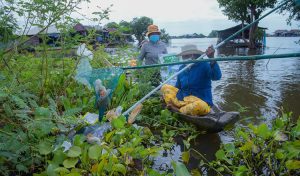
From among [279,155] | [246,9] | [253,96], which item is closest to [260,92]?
[253,96]

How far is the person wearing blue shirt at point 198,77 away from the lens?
3.84 metres

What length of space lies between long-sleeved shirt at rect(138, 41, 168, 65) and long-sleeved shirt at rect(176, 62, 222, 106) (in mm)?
1688

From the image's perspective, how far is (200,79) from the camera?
396 cm

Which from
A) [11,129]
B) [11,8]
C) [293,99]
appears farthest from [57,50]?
[293,99]

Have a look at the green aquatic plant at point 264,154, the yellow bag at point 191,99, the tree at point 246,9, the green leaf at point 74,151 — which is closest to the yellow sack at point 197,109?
the yellow bag at point 191,99

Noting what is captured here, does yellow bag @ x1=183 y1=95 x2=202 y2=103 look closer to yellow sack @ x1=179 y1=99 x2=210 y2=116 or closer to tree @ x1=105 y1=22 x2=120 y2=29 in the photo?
yellow sack @ x1=179 y1=99 x2=210 y2=116

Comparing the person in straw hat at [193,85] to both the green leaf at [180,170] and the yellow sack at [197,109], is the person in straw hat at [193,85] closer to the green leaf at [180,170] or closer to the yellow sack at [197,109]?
the yellow sack at [197,109]

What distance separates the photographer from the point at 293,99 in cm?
568

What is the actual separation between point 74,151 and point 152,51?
397 cm

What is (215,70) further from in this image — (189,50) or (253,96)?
(253,96)

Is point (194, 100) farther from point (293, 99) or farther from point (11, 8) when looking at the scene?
point (293, 99)

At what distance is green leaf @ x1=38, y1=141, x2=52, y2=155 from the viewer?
200 centimetres

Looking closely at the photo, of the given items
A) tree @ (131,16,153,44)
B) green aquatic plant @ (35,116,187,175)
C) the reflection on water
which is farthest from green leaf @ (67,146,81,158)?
tree @ (131,16,153,44)

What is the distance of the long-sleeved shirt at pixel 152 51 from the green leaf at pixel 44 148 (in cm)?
Answer: 397
